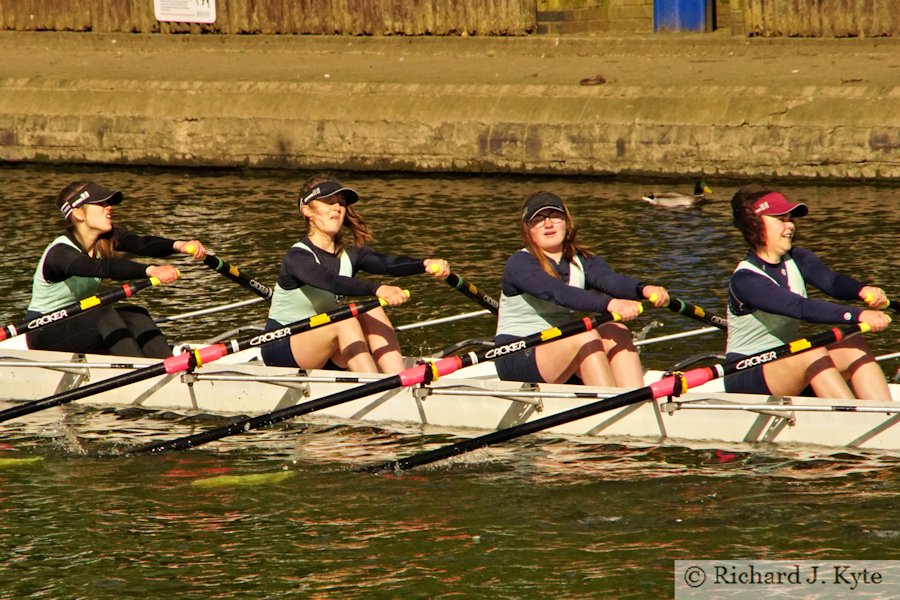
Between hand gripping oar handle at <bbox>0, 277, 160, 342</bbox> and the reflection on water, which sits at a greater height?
hand gripping oar handle at <bbox>0, 277, 160, 342</bbox>

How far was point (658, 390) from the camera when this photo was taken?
9414mm

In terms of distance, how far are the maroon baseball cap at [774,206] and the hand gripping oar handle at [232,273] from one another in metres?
4.83

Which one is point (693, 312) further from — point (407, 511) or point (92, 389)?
point (92, 389)

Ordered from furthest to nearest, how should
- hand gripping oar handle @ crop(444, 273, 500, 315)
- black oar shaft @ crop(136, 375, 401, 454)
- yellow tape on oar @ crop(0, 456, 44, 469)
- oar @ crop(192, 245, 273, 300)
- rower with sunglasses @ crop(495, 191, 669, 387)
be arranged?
oar @ crop(192, 245, 273, 300) → hand gripping oar handle @ crop(444, 273, 500, 315) → yellow tape on oar @ crop(0, 456, 44, 469) → black oar shaft @ crop(136, 375, 401, 454) → rower with sunglasses @ crop(495, 191, 669, 387)

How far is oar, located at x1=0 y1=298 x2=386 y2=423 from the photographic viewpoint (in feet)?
34.7

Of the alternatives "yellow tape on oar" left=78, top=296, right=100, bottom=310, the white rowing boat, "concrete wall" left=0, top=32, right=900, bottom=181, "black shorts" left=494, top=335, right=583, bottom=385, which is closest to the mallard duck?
"concrete wall" left=0, top=32, right=900, bottom=181

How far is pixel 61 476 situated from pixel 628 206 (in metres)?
9.77

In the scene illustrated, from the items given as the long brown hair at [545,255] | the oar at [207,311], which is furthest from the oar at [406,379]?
the oar at [207,311]

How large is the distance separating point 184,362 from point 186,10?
17278 mm

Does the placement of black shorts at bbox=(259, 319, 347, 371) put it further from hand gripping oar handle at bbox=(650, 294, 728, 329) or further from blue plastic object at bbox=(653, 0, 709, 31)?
blue plastic object at bbox=(653, 0, 709, 31)

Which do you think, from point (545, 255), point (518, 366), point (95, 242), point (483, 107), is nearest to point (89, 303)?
point (95, 242)

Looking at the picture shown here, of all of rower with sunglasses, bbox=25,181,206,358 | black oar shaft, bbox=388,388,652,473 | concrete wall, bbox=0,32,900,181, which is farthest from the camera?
concrete wall, bbox=0,32,900,181

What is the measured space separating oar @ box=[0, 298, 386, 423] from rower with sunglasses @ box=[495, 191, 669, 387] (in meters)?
0.99

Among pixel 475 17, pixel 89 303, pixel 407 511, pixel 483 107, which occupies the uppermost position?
pixel 475 17
